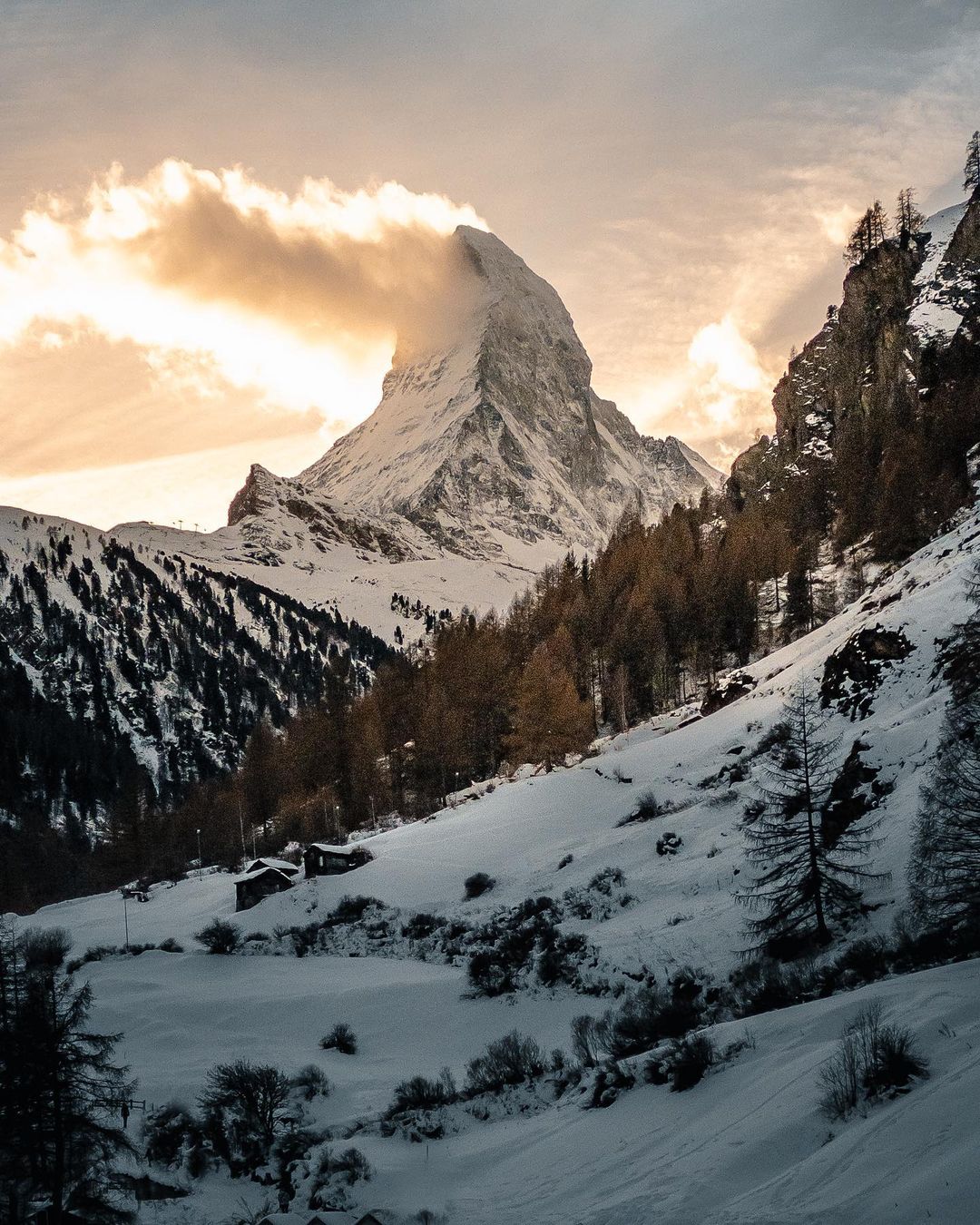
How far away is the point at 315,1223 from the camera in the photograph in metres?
15.7

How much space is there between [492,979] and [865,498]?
63.3 metres

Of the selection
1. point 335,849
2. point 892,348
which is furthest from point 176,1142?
point 892,348

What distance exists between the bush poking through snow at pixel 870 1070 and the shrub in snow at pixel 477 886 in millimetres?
29573

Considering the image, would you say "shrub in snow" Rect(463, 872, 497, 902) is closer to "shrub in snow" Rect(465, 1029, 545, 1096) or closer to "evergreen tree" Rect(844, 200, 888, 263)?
"shrub in snow" Rect(465, 1029, 545, 1096)

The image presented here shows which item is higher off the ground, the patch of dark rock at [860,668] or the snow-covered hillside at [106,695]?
the snow-covered hillside at [106,695]

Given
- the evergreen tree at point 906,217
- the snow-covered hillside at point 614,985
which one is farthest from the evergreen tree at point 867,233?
the snow-covered hillside at point 614,985

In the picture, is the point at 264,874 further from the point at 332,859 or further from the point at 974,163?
the point at 974,163

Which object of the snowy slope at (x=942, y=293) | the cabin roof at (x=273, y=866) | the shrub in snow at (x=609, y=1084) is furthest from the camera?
the snowy slope at (x=942, y=293)

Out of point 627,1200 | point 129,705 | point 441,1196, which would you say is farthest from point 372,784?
point 129,705

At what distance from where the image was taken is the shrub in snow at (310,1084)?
24609 mm

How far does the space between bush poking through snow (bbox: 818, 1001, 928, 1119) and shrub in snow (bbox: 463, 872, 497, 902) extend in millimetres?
29573

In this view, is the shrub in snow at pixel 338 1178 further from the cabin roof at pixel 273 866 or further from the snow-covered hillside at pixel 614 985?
the cabin roof at pixel 273 866

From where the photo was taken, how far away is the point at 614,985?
93.4ft

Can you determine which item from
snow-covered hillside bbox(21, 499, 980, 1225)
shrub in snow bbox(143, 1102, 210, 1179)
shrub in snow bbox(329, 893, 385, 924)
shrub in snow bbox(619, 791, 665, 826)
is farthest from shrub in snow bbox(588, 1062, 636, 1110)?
shrub in snow bbox(329, 893, 385, 924)
